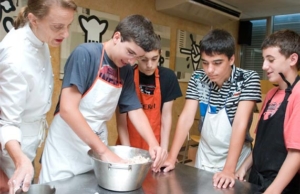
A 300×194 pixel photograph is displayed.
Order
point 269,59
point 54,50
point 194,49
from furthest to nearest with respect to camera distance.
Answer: point 194,49 < point 54,50 < point 269,59

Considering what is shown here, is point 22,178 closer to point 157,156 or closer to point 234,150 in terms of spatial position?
point 157,156

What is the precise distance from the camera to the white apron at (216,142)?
123 centimetres

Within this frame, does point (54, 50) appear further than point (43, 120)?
Yes

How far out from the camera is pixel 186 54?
3.65 m

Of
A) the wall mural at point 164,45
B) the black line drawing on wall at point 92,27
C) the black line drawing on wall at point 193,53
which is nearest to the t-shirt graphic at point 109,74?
the black line drawing on wall at point 92,27

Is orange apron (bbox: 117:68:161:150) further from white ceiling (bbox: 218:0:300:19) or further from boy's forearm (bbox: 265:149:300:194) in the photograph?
white ceiling (bbox: 218:0:300:19)

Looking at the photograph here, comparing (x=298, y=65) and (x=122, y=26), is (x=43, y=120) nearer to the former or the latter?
(x=122, y=26)

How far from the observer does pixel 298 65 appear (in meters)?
1.06

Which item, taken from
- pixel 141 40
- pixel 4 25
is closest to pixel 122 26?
pixel 141 40

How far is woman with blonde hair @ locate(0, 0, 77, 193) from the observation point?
34.7 inches

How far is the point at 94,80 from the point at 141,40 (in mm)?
214

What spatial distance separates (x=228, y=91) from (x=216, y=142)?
0.75 feet

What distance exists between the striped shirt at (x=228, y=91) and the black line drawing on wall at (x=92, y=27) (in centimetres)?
147

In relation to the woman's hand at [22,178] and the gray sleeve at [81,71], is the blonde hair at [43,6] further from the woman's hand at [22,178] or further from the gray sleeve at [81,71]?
the woman's hand at [22,178]
